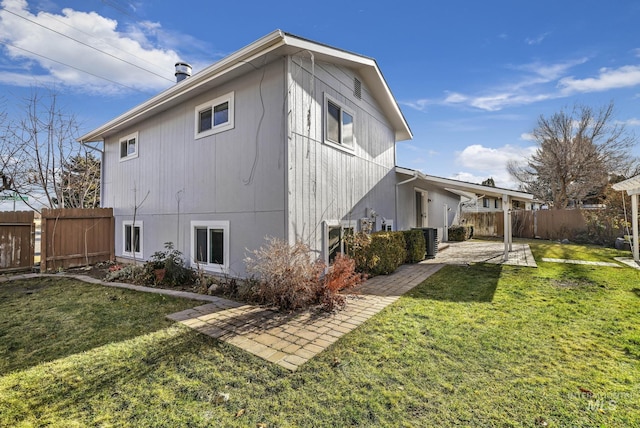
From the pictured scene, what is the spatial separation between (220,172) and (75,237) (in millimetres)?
6427

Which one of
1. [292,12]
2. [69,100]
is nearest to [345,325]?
[292,12]

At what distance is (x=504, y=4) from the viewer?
26.1ft

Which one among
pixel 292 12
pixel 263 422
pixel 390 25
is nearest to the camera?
pixel 263 422

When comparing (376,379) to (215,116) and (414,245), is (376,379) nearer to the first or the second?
(215,116)

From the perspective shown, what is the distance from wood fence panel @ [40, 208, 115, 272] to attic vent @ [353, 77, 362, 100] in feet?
31.5

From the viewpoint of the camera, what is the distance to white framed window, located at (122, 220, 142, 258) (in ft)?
30.9

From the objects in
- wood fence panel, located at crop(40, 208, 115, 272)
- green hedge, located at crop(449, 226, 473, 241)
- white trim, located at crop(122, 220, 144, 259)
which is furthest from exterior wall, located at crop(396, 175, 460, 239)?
wood fence panel, located at crop(40, 208, 115, 272)

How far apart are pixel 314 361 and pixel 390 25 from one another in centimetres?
1015

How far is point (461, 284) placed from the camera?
21.7 feet

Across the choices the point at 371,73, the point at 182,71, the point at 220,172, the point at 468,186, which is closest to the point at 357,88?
the point at 371,73

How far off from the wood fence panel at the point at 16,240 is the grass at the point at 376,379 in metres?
6.34

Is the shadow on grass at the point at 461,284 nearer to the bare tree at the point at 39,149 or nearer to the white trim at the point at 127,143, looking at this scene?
the white trim at the point at 127,143

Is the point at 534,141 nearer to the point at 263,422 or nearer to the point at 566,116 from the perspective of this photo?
the point at 566,116

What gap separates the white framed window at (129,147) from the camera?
9742mm
